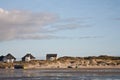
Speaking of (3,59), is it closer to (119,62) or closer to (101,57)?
(101,57)

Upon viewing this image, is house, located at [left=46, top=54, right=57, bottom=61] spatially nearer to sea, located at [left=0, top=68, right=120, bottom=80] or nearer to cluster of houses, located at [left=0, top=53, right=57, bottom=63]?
cluster of houses, located at [left=0, top=53, right=57, bottom=63]

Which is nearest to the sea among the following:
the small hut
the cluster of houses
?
the cluster of houses

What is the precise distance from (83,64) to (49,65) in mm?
15228

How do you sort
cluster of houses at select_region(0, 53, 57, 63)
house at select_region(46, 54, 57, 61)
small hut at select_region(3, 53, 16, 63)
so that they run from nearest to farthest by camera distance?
house at select_region(46, 54, 57, 61) < cluster of houses at select_region(0, 53, 57, 63) < small hut at select_region(3, 53, 16, 63)

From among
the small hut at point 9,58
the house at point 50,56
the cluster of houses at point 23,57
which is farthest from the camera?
the small hut at point 9,58

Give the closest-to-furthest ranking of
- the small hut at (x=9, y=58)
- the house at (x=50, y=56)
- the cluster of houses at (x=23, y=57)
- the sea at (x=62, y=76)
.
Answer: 1. the sea at (x=62, y=76)
2. the house at (x=50, y=56)
3. the cluster of houses at (x=23, y=57)
4. the small hut at (x=9, y=58)

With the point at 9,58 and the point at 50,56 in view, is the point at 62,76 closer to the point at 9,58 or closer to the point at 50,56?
the point at 50,56

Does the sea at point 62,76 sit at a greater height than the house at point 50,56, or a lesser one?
lesser

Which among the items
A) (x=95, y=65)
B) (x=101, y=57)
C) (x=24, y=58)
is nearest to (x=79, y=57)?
(x=101, y=57)

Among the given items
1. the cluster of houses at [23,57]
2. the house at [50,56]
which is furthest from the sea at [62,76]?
the cluster of houses at [23,57]

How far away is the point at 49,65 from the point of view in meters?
160

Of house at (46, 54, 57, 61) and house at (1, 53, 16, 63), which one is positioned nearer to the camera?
house at (46, 54, 57, 61)

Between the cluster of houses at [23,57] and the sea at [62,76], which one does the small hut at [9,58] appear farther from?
the sea at [62,76]

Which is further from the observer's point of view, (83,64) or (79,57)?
(79,57)
